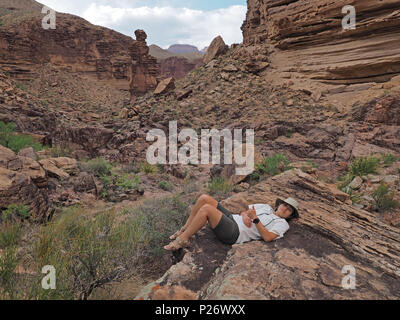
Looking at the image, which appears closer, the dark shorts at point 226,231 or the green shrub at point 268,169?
the dark shorts at point 226,231

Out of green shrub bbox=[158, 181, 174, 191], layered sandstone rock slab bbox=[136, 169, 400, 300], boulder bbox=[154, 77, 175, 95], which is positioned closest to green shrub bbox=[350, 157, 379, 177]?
layered sandstone rock slab bbox=[136, 169, 400, 300]

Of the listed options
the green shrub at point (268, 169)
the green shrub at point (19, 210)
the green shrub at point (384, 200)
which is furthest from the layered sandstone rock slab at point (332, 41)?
the green shrub at point (19, 210)

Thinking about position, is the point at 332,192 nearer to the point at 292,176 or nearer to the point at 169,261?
the point at 292,176

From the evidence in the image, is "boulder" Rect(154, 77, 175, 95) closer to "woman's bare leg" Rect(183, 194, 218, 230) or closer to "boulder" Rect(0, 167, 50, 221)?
"boulder" Rect(0, 167, 50, 221)

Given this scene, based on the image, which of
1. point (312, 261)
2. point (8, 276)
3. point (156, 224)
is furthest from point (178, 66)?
point (8, 276)

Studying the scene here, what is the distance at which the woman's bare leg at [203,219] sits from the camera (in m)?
2.40

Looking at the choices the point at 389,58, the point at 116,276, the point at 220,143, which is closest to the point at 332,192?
the point at 116,276

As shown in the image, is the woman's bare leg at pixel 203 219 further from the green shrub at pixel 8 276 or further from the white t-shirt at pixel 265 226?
the green shrub at pixel 8 276

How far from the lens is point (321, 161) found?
838 centimetres

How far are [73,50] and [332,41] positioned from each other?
31.9 m

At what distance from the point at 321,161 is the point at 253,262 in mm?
7837

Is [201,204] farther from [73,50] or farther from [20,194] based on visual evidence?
[73,50]

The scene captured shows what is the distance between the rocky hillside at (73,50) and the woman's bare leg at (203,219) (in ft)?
73.4
